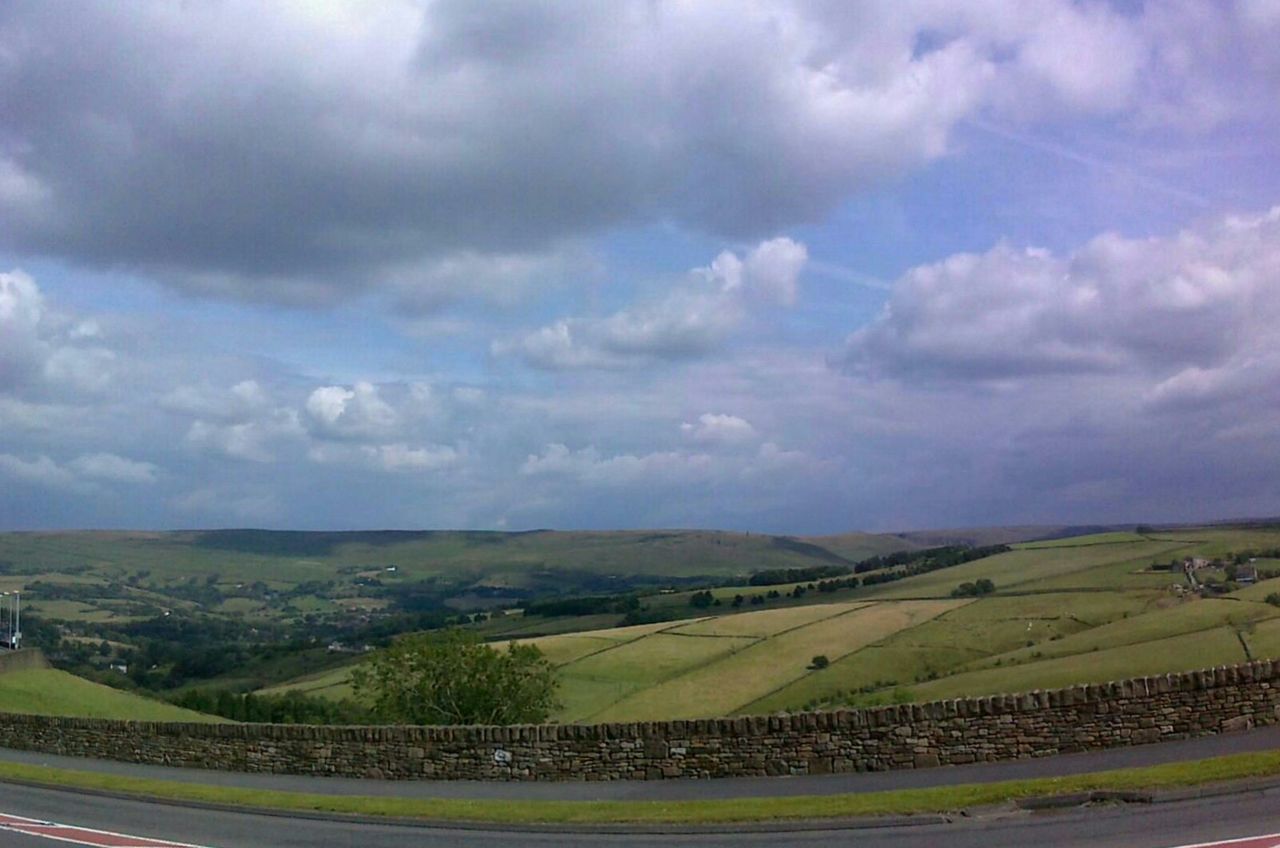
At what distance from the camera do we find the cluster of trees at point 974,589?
6694 centimetres

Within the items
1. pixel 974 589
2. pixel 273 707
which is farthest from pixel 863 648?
pixel 273 707

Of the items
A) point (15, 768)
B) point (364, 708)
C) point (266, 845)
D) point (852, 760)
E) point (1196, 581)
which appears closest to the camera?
point (266, 845)

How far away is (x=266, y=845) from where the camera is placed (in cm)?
1554

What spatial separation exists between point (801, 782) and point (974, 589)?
5381 centimetres

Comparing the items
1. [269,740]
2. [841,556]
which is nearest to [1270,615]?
[269,740]

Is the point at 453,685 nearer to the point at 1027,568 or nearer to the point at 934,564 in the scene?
the point at 1027,568

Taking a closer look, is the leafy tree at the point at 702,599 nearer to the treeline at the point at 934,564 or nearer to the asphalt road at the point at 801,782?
the treeline at the point at 934,564

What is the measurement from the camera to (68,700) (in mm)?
45719

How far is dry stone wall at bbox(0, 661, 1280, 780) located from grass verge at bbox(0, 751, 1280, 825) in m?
2.13

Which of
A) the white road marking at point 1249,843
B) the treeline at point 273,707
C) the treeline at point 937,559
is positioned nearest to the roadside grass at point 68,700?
the treeline at point 273,707

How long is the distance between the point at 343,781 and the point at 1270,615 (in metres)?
27.8

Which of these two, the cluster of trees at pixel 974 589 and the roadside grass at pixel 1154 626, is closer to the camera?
the roadside grass at pixel 1154 626

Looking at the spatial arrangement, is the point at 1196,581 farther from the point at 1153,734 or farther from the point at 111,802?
the point at 111,802

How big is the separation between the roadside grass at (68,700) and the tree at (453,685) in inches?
A: 381
